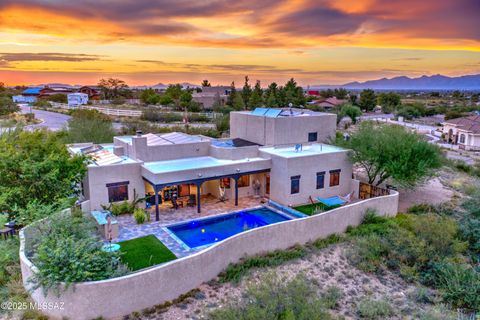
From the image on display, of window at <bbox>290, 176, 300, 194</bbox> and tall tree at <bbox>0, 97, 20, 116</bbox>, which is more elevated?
tall tree at <bbox>0, 97, 20, 116</bbox>

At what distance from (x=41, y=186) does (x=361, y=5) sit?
26.3m

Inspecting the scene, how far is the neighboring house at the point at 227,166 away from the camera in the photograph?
61.6 feet

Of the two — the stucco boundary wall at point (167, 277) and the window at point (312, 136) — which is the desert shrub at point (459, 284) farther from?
the window at point (312, 136)

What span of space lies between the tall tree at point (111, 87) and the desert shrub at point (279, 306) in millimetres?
119924

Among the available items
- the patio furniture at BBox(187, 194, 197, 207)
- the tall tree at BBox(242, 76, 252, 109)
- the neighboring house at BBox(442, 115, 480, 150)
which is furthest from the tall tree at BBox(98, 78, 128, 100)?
the patio furniture at BBox(187, 194, 197, 207)

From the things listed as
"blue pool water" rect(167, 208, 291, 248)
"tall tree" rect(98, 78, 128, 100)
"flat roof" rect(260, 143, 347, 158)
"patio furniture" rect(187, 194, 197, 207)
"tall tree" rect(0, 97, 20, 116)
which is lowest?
"blue pool water" rect(167, 208, 291, 248)

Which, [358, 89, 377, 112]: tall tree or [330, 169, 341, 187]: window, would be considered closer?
[330, 169, 341, 187]: window

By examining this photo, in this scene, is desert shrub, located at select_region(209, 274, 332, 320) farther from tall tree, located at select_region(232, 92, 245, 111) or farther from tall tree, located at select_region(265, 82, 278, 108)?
tall tree, located at select_region(232, 92, 245, 111)

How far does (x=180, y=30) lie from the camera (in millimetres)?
33188

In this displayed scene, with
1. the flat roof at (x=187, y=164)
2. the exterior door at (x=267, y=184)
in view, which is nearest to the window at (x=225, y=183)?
the flat roof at (x=187, y=164)

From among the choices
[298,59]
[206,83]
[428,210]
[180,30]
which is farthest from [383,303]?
[206,83]

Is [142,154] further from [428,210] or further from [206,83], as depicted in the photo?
[206,83]

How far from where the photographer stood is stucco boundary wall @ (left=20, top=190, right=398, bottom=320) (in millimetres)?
10961

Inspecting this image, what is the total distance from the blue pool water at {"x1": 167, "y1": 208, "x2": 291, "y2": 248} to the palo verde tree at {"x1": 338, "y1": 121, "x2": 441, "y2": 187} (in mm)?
7304
